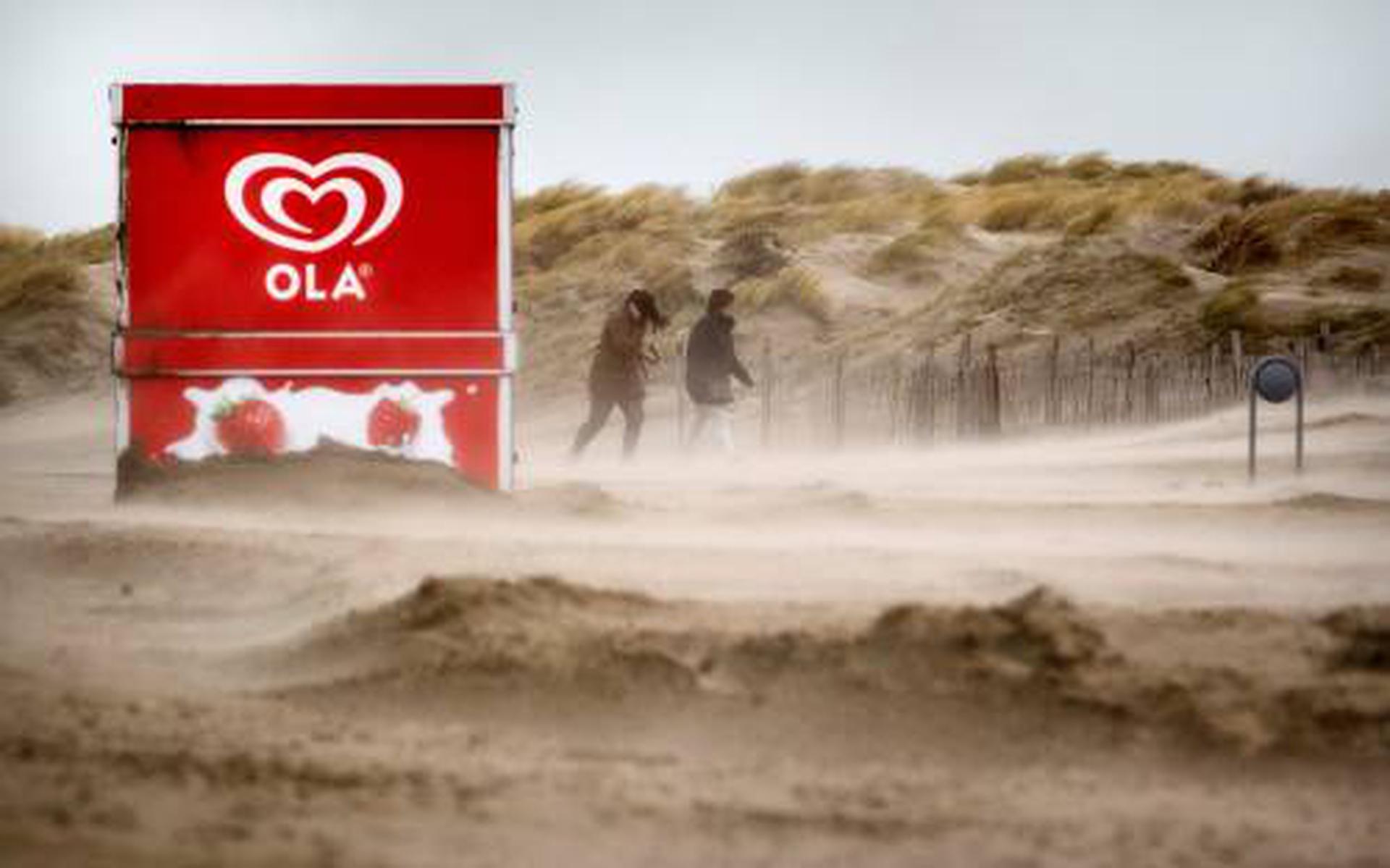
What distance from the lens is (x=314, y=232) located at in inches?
433

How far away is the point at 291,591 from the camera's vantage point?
7355 millimetres

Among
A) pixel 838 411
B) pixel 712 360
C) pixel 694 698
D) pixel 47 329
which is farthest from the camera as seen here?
pixel 47 329

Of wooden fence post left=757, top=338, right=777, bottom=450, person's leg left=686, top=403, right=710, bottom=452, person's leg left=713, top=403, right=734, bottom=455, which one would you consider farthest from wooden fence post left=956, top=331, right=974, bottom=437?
person's leg left=713, top=403, right=734, bottom=455

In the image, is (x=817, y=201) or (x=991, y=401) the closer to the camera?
(x=991, y=401)

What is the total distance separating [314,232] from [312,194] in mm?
220

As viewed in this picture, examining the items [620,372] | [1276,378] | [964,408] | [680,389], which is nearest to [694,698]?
[1276,378]

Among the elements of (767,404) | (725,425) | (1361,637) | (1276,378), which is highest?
(1276,378)

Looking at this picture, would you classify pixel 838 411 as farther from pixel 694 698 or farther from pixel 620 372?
pixel 694 698

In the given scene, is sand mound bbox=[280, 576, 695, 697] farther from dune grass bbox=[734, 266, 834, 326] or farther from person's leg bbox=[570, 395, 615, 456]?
dune grass bbox=[734, 266, 834, 326]

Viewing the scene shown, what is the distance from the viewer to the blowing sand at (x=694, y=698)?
3984 millimetres

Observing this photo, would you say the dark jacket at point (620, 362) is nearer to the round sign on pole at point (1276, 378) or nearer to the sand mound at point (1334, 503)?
the round sign on pole at point (1276, 378)

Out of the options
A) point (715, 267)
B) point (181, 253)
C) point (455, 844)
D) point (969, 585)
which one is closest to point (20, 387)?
point (715, 267)

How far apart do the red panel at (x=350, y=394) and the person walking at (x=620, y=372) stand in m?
4.92

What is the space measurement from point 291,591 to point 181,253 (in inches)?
170
